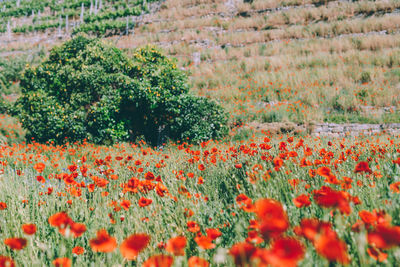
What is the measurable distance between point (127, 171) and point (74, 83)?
233 inches

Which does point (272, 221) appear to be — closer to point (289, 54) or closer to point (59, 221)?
point (59, 221)

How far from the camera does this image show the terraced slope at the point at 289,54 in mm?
8953

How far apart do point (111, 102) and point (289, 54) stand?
10.7 m

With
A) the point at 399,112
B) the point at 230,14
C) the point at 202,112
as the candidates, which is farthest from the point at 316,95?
the point at 230,14

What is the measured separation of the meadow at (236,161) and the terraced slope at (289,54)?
8 cm

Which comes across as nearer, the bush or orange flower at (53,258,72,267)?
orange flower at (53,258,72,267)

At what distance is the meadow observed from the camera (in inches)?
38.9

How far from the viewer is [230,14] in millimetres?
23359

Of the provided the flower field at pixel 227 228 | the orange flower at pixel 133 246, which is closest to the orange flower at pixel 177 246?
the flower field at pixel 227 228

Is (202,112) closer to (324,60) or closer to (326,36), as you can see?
(324,60)

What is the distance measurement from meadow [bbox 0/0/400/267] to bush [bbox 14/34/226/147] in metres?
0.57

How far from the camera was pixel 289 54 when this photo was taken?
46.5ft

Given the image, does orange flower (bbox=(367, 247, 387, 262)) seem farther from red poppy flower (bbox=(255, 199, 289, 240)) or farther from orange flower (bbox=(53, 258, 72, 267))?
orange flower (bbox=(53, 258, 72, 267))

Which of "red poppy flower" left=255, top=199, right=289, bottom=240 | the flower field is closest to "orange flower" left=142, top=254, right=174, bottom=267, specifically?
the flower field
